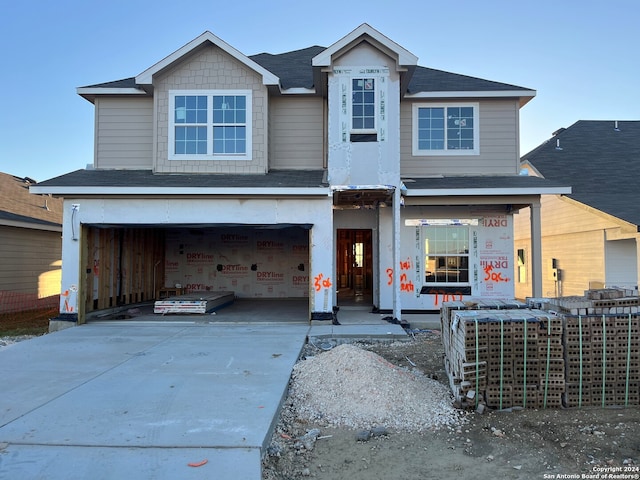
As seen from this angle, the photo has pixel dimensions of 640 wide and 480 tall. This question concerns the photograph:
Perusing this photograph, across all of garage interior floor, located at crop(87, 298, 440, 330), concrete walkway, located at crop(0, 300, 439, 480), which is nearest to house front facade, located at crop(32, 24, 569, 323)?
garage interior floor, located at crop(87, 298, 440, 330)

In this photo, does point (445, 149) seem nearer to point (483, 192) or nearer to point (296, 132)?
point (483, 192)

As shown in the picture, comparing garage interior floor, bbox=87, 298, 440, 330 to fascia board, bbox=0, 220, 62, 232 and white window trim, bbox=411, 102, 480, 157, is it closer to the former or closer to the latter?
white window trim, bbox=411, 102, 480, 157

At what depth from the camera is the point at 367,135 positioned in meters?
10.6

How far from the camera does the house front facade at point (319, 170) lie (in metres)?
10.5

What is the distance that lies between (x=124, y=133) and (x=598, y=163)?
56.9ft

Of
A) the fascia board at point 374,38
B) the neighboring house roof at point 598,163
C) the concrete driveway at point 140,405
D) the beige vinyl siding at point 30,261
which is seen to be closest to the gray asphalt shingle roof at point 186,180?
the fascia board at point 374,38

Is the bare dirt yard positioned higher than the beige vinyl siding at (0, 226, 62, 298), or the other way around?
the beige vinyl siding at (0, 226, 62, 298)

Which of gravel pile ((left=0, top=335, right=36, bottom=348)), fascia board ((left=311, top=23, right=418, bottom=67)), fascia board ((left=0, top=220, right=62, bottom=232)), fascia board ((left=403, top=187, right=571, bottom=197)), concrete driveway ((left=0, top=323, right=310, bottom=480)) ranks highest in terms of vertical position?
fascia board ((left=311, top=23, right=418, bottom=67))

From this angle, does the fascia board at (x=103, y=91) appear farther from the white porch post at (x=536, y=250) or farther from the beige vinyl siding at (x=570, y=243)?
the beige vinyl siding at (x=570, y=243)

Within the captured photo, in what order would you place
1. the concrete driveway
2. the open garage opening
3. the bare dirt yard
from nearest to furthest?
the concrete driveway, the bare dirt yard, the open garage opening

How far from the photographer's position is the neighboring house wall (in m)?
14.1

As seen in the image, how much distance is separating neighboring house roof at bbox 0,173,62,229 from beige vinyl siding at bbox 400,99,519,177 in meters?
12.6

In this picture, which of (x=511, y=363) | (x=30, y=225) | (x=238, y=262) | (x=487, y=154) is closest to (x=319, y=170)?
(x=487, y=154)

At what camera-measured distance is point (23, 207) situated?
54.5 ft
